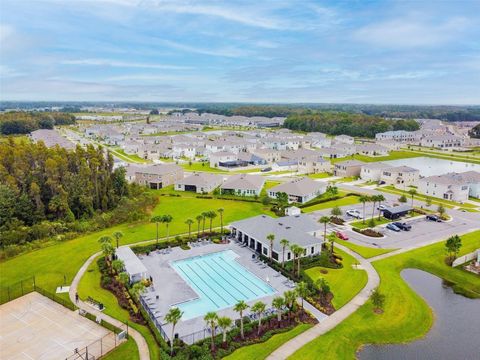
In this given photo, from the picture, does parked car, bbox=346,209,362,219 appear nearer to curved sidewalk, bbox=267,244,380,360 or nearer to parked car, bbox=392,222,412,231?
parked car, bbox=392,222,412,231

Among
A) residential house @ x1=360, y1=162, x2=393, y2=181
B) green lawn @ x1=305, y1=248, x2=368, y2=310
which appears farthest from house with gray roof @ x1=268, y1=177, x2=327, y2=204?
green lawn @ x1=305, y1=248, x2=368, y2=310

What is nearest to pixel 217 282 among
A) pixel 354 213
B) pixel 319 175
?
pixel 354 213

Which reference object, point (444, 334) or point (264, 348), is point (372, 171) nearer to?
point (444, 334)

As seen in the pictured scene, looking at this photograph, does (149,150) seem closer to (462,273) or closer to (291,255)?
(291,255)

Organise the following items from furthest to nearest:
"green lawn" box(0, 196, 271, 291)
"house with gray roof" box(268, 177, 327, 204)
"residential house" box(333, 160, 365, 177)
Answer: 1. "residential house" box(333, 160, 365, 177)
2. "house with gray roof" box(268, 177, 327, 204)
3. "green lawn" box(0, 196, 271, 291)

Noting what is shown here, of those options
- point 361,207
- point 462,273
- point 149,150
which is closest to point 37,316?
point 462,273

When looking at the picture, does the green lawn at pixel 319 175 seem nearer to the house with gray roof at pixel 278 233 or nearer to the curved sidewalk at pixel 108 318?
the house with gray roof at pixel 278 233

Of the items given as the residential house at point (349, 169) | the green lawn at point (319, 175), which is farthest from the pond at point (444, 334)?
the green lawn at point (319, 175)
